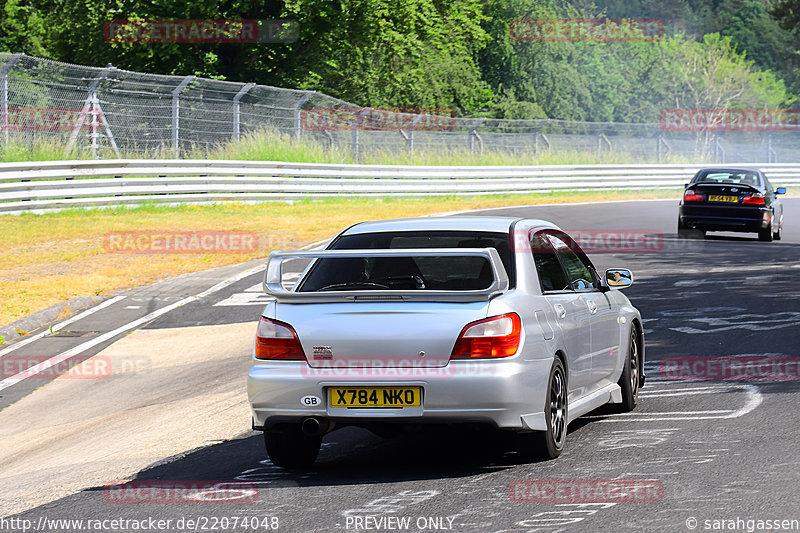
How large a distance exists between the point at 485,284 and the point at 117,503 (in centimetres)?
234

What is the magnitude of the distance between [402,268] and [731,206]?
668 inches

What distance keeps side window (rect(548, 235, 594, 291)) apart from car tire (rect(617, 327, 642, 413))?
0.61m

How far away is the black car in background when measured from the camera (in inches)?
889

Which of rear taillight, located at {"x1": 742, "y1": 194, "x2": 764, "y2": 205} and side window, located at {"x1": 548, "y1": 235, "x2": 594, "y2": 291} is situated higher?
side window, located at {"x1": 548, "y1": 235, "x2": 594, "y2": 291}

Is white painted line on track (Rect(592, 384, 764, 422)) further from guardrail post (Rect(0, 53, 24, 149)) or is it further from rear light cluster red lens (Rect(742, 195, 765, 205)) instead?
guardrail post (Rect(0, 53, 24, 149))

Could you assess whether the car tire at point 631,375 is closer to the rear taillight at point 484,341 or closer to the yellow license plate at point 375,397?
the rear taillight at point 484,341

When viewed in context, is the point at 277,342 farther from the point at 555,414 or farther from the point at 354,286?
the point at 555,414

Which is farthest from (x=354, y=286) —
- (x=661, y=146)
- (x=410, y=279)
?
(x=661, y=146)

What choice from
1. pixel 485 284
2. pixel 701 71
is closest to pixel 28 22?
pixel 485 284

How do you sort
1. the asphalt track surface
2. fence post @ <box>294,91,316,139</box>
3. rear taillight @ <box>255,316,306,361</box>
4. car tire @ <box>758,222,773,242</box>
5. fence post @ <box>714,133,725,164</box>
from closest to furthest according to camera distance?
the asphalt track surface, rear taillight @ <box>255,316,306,361</box>, car tire @ <box>758,222,773,242</box>, fence post @ <box>294,91,316,139</box>, fence post @ <box>714,133,725,164</box>

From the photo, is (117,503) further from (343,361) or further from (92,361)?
(92,361)

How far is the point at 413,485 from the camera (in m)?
6.19

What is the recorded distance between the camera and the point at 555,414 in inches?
265

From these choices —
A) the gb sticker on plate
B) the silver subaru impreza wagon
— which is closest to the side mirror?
the silver subaru impreza wagon
